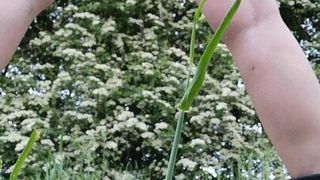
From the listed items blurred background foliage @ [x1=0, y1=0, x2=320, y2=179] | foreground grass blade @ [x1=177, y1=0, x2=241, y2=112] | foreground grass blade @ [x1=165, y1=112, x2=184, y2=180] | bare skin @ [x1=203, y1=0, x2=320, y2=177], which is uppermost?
blurred background foliage @ [x1=0, y1=0, x2=320, y2=179]

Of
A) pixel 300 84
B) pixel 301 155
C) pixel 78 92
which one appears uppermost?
pixel 78 92

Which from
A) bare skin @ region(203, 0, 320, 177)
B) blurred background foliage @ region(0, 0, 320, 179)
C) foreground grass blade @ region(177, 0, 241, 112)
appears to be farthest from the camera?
blurred background foliage @ region(0, 0, 320, 179)

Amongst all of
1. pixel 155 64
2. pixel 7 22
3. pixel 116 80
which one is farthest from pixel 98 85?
pixel 7 22

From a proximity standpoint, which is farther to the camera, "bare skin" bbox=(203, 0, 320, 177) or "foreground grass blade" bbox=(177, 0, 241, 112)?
"bare skin" bbox=(203, 0, 320, 177)

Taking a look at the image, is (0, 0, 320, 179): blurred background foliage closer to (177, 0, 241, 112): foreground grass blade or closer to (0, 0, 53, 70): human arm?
(0, 0, 53, 70): human arm

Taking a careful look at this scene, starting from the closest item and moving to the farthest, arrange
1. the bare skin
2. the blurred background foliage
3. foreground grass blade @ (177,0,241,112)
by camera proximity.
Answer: foreground grass blade @ (177,0,241,112), the bare skin, the blurred background foliage

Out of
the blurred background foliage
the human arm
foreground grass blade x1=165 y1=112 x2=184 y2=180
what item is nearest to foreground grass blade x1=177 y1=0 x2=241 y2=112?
foreground grass blade x1=165 y1=112 x2=184 y2=180

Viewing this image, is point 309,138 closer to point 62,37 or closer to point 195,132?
point 195,132
